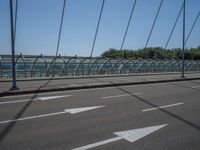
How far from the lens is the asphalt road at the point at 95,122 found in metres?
5.87

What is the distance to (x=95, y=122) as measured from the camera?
25.2 feet

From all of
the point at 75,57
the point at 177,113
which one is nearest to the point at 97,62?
the point at 75,57

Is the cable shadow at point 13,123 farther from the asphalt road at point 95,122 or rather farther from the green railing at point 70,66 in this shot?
the green railing at point 70,66

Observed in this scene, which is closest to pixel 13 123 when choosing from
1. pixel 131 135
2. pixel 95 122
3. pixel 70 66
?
pixel 95 122

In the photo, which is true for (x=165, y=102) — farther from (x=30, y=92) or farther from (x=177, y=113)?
(x=30, y=92)

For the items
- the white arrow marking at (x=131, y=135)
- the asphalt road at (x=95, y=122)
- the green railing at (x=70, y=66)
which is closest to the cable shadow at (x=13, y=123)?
the asphalt road at (x=95, y=122)

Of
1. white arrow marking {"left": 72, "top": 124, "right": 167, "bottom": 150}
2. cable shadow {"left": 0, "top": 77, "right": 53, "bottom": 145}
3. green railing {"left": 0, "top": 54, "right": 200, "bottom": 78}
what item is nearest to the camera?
white arrow marking {"left": 72, "top": 124, "right": 167, "bottom": 150}

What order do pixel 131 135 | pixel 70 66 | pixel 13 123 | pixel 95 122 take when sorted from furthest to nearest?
pixel 70 66, pixel 95 122, pixel 13 123, pixel 131 135

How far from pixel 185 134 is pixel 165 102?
4550 millimetres

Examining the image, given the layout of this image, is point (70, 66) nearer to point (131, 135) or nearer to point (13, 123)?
point (13, 123)

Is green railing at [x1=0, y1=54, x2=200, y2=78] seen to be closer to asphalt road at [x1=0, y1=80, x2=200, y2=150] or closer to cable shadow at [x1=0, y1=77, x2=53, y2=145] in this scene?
asphalt road at [x1=0, y1=80, x2=200, y2=150]

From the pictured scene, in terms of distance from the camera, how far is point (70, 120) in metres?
7.87

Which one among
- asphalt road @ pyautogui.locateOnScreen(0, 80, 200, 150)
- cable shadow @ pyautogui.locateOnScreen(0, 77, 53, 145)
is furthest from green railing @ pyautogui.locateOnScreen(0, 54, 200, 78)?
cable shadow @ pyautogui.locateOnScreen(0, 77, 53, 145)

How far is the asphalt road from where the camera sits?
5873mm
